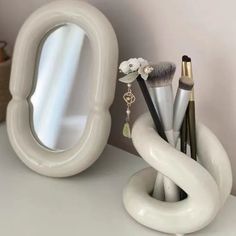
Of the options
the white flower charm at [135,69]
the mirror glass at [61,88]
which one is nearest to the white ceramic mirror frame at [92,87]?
the mirror glass at [61,88]

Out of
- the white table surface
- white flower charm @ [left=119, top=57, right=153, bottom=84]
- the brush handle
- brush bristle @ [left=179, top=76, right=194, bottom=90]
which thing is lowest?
the white table surface

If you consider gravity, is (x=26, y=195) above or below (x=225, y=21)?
below

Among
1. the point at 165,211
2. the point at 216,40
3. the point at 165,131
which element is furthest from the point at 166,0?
the point at 165,211

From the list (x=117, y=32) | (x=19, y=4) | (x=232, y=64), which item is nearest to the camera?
(x=232, y=64)

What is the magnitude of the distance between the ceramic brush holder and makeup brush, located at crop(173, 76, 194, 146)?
3 centimetres

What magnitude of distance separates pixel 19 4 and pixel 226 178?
602 millimetres

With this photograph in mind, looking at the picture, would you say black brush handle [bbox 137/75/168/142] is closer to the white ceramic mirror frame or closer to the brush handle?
the brush handle

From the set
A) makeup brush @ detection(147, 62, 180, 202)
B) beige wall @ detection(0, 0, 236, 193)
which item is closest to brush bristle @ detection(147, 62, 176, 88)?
makeup brush @ detection(147, 62, 180, 202)

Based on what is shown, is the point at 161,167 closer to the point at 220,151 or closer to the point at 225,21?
the point at 220,151

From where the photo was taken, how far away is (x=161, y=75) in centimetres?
60

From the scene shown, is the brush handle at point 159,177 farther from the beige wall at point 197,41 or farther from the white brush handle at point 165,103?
the beige wall at point 197,41

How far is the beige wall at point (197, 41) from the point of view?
688 millimetres

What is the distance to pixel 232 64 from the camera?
0.69m

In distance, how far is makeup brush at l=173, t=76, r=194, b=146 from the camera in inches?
23.8
